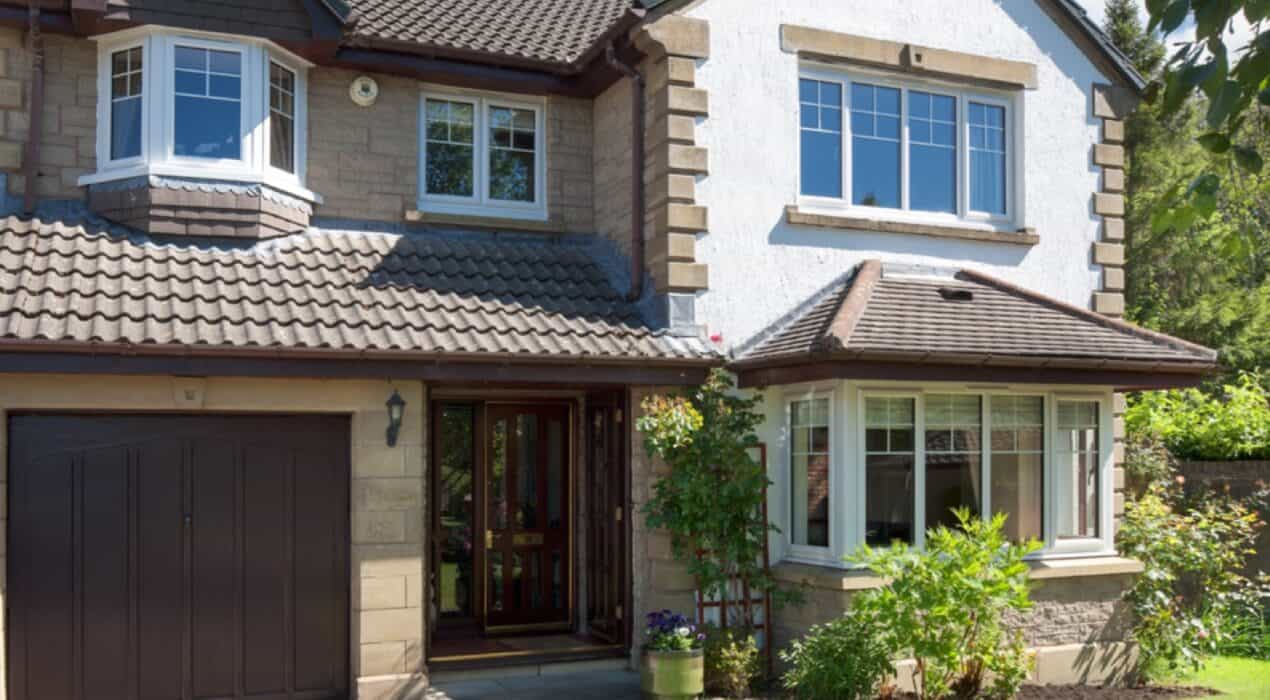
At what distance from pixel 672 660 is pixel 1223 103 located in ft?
24.2

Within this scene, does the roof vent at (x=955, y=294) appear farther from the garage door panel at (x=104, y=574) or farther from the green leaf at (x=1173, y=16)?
the green leaf at (x=1173, y=16)

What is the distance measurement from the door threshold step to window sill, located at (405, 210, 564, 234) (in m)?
4.28

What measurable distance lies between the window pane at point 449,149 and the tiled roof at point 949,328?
3572mm

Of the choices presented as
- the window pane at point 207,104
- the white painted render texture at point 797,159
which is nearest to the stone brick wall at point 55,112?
the window pane at point 207,104

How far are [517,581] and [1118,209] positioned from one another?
7.76 metres

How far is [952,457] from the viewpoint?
1110 centimetres

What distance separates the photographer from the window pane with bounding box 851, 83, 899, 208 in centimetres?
1212

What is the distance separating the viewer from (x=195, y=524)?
9.74 meters

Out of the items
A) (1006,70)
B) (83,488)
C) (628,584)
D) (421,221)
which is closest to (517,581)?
(628,584)

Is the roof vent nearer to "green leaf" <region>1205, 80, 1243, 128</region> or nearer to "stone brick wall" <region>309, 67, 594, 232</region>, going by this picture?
"stone brick wall" <region>309, 67, 594, 232</region>

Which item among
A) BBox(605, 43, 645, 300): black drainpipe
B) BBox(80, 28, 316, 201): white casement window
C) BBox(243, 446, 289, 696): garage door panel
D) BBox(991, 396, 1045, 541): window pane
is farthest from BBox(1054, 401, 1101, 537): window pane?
BBox(80, 28, 316, 201): white casement window

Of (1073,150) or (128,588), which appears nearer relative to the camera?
(128,588)

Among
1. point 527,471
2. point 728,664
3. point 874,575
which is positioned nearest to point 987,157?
point 874,575

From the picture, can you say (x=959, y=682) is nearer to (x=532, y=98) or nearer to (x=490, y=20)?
(x=532, y=98)
